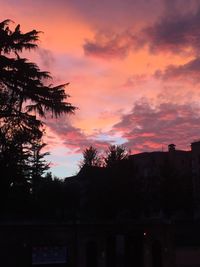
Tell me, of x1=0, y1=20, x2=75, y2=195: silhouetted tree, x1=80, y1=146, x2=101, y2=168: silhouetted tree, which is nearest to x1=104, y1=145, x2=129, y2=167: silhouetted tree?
x1=80, y1=146, x2=101, y2=168: silhouetted tree

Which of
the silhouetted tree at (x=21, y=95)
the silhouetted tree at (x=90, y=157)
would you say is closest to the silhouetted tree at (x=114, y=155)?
the silhouetted tree at (x=90, y=157)

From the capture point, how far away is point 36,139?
33906 mm

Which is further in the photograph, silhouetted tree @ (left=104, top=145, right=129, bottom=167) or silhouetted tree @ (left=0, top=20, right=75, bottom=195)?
silhouetted tree @ (left=104, top=145, right=129, bottom=167)

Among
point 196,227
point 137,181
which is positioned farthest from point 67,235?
point 137,181

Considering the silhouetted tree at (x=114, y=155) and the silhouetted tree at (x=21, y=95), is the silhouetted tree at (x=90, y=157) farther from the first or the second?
the silhouetted tree at (x=21, y=95)

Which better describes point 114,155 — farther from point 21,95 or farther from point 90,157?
point 21,95

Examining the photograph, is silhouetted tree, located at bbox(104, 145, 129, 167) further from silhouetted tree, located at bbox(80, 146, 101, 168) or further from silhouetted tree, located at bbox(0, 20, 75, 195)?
silhouetted tree, located at bbox(0, 20, 75, 195)

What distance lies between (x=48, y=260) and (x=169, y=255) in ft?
34.4

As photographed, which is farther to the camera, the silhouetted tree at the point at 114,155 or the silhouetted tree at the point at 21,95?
the silhouetted tree at the point at 114,155

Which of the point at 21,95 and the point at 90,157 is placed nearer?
the point at 21,95

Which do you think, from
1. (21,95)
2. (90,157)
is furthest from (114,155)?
(21,95)

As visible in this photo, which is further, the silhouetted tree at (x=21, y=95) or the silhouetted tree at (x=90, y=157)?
the silhouetted tree at (x=90, y=157)

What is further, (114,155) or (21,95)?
(114,155)

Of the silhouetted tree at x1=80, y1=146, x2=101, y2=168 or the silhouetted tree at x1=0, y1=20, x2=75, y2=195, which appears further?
the silhouetted tree at x1=80, y1=146, x2=101, y2=168
